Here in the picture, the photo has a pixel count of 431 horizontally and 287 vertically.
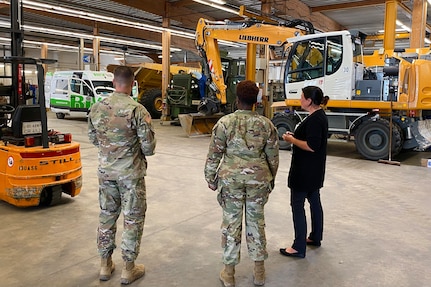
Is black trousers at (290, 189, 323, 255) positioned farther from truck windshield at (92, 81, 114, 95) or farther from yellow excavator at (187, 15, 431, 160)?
truck windshield at (92, 81, 114, 95)

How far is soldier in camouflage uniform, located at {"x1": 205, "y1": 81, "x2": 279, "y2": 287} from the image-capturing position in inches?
111

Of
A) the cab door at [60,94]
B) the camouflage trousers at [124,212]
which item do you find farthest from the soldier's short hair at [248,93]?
the cab door at [60,94]

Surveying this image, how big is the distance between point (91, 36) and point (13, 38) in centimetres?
1391

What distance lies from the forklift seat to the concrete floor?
92cm

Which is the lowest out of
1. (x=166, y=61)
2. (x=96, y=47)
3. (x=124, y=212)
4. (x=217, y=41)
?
(x=124, y=212)

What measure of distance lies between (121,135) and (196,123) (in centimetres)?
883

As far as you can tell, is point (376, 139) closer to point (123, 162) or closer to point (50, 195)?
point (50, 195)

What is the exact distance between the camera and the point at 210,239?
3.91 meters

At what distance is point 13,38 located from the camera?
4.88 meters

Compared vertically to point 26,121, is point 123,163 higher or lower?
lower

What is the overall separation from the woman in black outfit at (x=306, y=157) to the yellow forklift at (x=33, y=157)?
2.70m

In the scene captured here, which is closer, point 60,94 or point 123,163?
point 123,163

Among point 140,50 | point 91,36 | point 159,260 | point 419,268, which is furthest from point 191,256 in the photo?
point 140,50

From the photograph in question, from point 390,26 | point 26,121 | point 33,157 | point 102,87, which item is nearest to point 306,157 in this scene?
point 33,157
